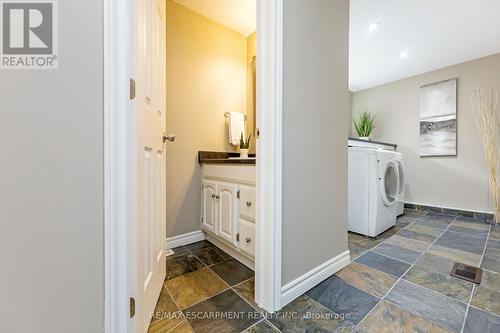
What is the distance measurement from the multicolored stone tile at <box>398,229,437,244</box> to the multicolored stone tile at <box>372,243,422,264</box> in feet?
1.35

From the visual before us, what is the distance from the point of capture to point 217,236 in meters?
1.73

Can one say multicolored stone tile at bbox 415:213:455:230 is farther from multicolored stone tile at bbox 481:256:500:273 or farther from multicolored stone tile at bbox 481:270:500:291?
multicolored stone tile at bbox 481:270:500:291

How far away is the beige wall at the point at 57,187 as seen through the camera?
20.9 inches

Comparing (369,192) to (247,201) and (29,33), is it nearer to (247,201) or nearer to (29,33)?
(247,201)

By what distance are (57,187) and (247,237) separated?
42.3 inches

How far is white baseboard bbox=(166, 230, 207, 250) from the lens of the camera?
5.89ft

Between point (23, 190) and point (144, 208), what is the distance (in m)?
0.36

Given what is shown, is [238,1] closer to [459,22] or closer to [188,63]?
[188,63]

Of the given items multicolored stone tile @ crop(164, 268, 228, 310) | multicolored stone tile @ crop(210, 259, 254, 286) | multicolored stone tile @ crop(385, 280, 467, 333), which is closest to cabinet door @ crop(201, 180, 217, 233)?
multicolored stone tile @ crop(210, 259, 254, 286)

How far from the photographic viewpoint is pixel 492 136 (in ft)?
8.41

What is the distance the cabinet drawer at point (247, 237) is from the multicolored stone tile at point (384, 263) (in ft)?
2.92

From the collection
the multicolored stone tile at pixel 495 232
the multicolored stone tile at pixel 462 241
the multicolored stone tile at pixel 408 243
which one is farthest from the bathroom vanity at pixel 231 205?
the multicolored stone tile at pixel 495 232

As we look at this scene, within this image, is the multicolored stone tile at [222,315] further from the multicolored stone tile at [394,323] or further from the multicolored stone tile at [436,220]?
the multicolored stone tile at [436,220]

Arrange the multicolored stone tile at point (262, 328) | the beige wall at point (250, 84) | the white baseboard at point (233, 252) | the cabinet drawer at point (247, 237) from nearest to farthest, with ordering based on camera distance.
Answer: the multicolored stone tile at point (262, 328), the cabinet drawer at point (247, 237), the white baseboard at point (233, 252), the beige wall at point (250, 84)
